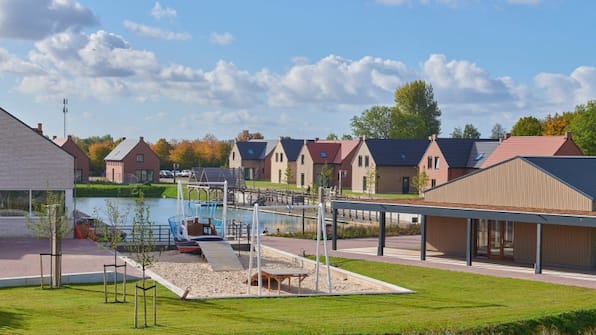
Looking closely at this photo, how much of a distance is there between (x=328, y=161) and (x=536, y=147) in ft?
89.6

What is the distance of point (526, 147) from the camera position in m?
61.0

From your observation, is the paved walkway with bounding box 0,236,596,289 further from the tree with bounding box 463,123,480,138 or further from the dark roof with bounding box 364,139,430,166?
the tree with bounding box 463,123,480,138

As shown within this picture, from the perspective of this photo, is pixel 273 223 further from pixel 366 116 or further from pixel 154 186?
pixel 366 116

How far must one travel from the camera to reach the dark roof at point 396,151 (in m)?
74.5

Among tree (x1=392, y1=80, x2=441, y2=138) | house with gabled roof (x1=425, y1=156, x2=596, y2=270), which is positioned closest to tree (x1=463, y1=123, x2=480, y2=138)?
tree (x1=392, y1=80, x2=441, y2=138)

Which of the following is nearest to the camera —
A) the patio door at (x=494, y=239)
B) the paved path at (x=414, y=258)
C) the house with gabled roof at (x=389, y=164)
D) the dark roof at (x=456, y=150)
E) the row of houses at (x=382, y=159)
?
the paved path at (x=414, y=258)

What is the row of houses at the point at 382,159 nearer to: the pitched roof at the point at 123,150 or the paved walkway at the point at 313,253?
the pitched roof at the point at 123,150

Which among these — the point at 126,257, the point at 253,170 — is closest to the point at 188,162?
the point at 253,170

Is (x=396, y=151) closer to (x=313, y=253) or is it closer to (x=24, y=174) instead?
(x=313, y=253)

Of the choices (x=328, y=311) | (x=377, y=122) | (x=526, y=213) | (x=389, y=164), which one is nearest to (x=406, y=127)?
(x=377, y=122)

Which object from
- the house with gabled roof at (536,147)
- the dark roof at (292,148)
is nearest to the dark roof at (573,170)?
the house with gabled roof at (536,147)

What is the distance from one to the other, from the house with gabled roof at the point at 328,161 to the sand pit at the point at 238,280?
5054cm

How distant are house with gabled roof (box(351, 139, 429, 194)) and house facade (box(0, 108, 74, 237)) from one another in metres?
39.6

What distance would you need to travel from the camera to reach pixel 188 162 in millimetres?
110812
